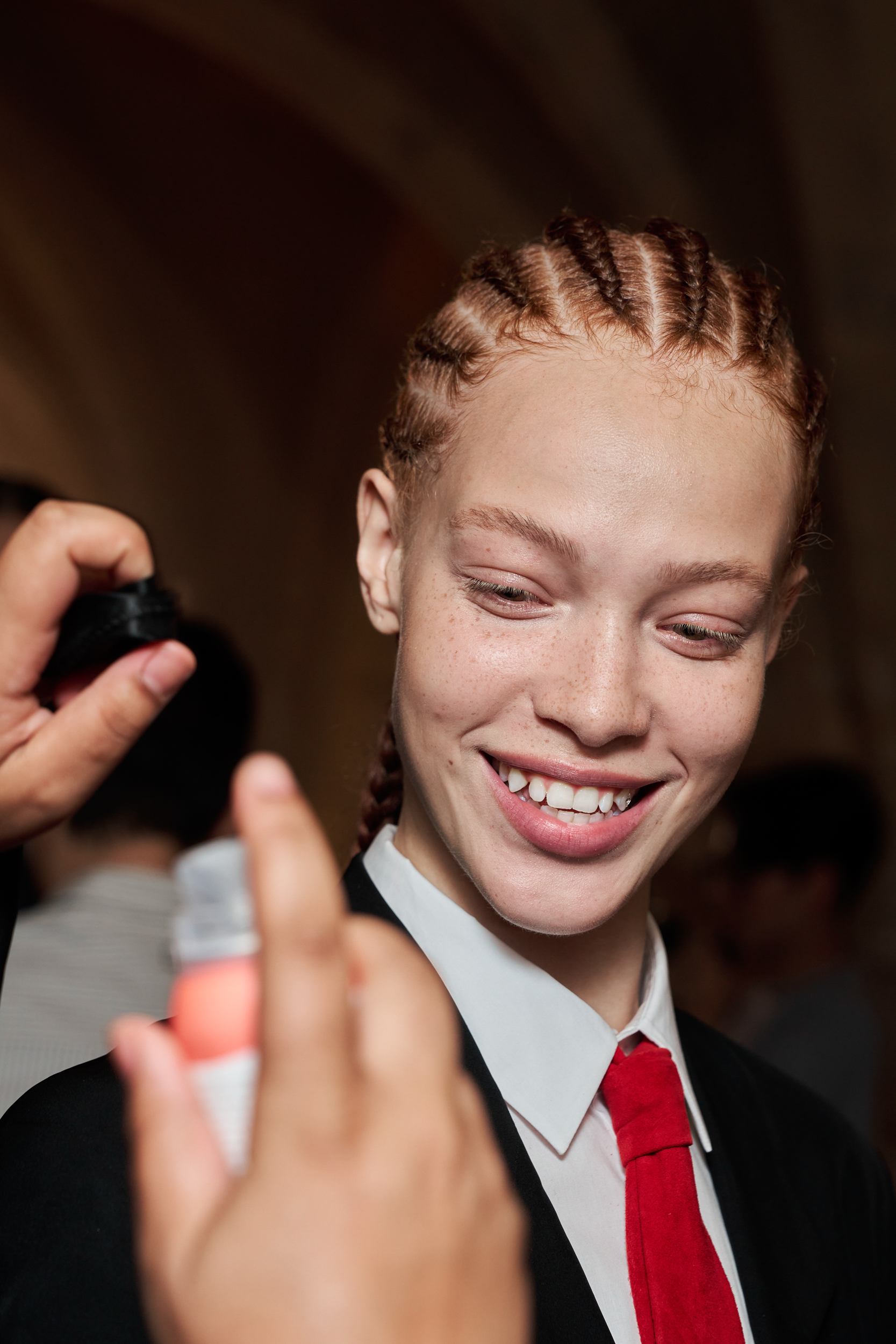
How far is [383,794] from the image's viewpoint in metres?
1.51

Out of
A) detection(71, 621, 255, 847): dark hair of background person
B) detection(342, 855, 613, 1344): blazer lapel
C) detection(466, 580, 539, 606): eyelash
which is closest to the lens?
detection(342, 855, 613, 1344): blazer lapel

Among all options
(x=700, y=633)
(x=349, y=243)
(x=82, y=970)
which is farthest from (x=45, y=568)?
(x=349, y=243)

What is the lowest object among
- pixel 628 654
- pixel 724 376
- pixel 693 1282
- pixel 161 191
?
pixel 693 1282

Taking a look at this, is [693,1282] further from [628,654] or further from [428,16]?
[428,16]

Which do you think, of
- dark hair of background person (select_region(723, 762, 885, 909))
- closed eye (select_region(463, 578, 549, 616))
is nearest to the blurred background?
dark hair of background person (select_region(723, 762, 885, 909))

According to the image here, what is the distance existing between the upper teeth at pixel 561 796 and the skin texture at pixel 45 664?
0.35 metres

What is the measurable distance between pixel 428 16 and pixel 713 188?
121cm

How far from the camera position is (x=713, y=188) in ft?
12.1

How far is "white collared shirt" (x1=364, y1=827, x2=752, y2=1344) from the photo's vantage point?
1162mm

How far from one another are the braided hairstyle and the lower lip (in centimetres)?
31

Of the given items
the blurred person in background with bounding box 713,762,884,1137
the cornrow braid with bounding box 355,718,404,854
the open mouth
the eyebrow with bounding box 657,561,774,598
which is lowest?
the blurred person in background with bounding box 713,762,884,1137

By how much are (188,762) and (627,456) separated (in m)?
1.43

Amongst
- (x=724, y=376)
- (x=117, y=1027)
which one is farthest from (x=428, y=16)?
(x=117, y=1027)

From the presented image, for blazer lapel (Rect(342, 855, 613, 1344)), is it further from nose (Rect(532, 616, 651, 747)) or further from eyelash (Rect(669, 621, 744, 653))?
eyelash (Rect(669, 621, 744, 653))
